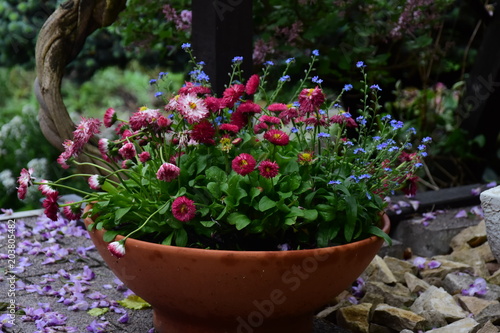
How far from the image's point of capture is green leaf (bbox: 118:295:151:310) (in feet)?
7.21

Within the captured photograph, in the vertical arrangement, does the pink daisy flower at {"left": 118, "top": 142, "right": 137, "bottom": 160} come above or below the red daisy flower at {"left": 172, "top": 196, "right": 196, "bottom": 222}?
above

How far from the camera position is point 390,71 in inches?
150

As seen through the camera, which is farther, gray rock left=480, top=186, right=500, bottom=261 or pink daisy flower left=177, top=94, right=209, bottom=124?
gray rock left=480, top=186, right=500, bottom=261

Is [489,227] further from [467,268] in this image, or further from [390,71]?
[390,71]

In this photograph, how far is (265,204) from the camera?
1711mm

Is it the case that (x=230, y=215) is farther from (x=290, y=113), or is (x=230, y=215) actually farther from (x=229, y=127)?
(x=290, y=113)

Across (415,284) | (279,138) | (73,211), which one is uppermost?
(279,138)

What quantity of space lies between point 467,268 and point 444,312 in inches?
17.6

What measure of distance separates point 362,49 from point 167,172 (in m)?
1.82

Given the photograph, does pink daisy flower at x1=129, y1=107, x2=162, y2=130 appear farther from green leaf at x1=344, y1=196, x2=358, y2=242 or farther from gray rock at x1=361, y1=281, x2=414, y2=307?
gray rock at x1=361, y1=281, x2=414, y2=307

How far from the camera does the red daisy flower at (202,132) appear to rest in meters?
1.78

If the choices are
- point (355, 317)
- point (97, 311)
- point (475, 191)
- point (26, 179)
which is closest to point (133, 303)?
point (97, 311)

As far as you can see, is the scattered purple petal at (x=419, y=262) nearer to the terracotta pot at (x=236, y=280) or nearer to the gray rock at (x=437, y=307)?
the gray rock at (x=437, y=307)

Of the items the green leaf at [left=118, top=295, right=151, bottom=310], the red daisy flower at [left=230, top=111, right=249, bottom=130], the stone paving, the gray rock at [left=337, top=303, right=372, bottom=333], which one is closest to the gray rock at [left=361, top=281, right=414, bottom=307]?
the gray rock at [left=337, top=303, right=372, bottom=333]
